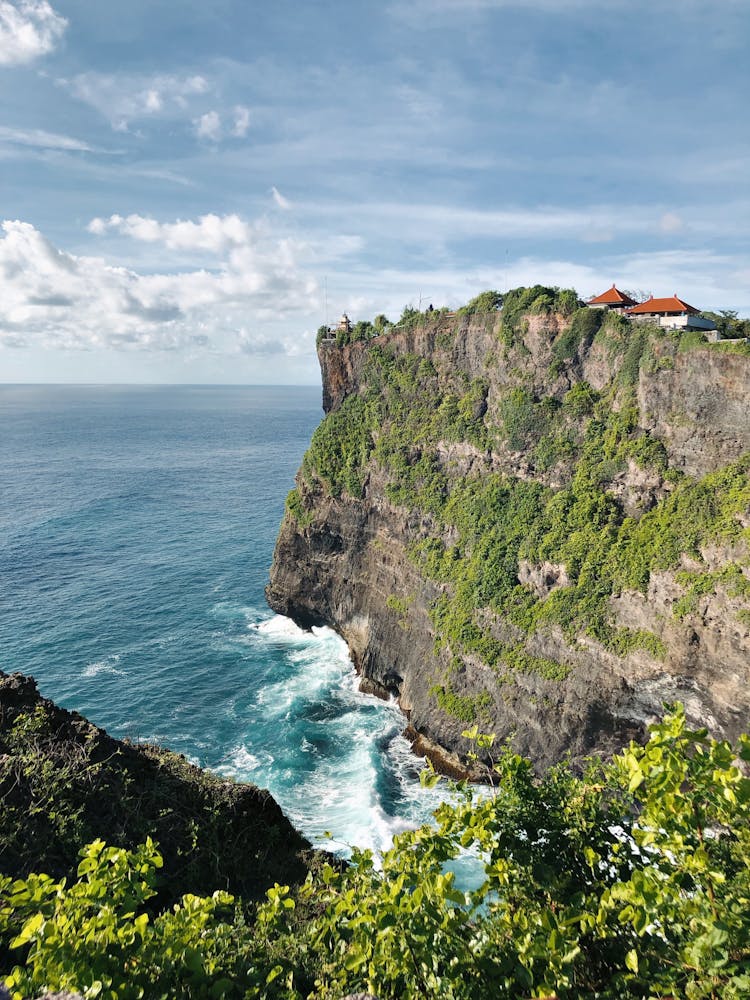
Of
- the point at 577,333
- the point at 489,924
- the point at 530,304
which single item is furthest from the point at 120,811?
the point at 530,304

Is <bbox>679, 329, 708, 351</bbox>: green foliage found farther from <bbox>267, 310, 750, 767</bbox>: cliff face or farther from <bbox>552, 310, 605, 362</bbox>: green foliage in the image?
<bbox>552, 310, 605, 362</bbox>: green foliage

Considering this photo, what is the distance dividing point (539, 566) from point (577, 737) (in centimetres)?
1182

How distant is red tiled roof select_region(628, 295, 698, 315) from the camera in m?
43.3

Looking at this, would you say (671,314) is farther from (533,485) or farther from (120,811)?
(120,811)

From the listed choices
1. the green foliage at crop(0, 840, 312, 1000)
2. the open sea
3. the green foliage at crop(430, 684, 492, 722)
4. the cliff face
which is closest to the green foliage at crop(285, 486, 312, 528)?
the cliff face

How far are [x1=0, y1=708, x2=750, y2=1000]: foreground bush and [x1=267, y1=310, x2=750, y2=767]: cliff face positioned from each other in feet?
79.2

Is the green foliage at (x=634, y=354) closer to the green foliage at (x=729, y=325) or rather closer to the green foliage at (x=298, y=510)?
the green foliage at (x=729, y=325)

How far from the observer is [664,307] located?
143 ft

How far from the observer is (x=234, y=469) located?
124 meters

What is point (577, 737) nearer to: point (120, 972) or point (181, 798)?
point (181, 798)

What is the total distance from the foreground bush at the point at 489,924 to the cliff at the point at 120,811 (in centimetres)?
810

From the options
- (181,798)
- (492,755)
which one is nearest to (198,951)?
(181,798)

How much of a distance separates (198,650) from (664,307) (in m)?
51.6

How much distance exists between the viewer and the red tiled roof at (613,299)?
47969mm
